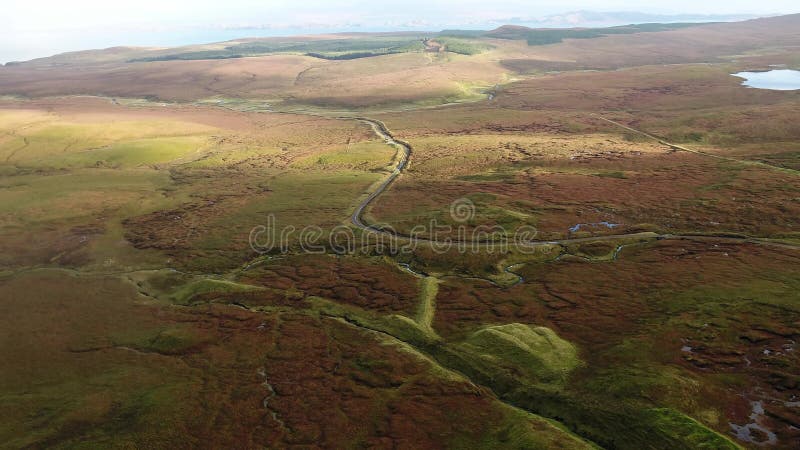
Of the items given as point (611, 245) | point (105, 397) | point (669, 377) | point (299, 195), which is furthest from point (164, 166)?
point (669, 377)

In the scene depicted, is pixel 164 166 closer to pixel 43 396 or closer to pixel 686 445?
pixel 43 396

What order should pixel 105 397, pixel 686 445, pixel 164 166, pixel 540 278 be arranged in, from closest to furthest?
1. pixel 686 445
2. pixel 105 397
3. pixel 540 278
4. pixel 164 166

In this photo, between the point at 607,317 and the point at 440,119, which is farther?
the point at 440,119

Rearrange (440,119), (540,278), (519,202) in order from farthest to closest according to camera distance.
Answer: (440,119) → (519,202) → (540,278)

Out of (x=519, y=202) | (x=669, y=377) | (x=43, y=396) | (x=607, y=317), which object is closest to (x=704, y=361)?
(x=669, y=377)

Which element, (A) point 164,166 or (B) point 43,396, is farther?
(A) point 164,166

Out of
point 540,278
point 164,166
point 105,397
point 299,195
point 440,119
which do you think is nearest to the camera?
point 105,397

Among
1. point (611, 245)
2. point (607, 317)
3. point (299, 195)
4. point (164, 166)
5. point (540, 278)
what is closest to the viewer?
point (607, 317)

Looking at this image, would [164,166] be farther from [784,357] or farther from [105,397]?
[784,357]

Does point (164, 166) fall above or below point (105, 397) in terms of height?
above
